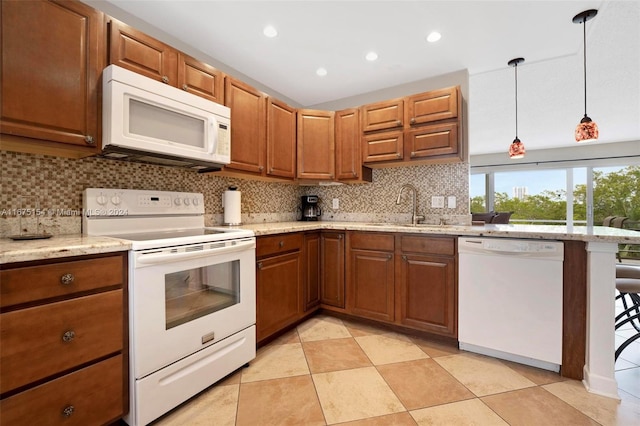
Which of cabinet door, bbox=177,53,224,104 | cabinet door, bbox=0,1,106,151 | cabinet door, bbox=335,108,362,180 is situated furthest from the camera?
cabinet door, bbox=335,108,362,180

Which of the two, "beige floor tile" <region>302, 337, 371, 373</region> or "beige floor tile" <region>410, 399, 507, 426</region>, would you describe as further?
"beige floor tile" <region>302, 337, 371, 373</region>

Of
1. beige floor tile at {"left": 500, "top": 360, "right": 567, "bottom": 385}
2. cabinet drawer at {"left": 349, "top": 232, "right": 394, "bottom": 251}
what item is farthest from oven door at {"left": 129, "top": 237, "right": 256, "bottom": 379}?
beige floor tile at {"left": 500, "top": 360, "right": 567, "bottom": 385}

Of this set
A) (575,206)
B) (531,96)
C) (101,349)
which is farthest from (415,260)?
(575,206)

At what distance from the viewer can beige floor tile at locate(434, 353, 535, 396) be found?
5.53 ft

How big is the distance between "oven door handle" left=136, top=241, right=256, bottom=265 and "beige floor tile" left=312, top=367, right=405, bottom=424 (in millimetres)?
970

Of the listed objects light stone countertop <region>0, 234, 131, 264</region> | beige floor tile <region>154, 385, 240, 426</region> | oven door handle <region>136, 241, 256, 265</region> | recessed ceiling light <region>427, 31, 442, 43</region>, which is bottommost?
beige floor tile <region>154, 385, 240, 426</region>

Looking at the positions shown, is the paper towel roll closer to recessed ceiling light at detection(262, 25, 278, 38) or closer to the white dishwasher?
recessed ceiling light at detection(262, 25, 278, 38)

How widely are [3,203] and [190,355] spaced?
1.23m

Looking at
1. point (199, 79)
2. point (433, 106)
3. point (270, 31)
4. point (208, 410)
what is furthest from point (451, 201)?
point (208, 410)

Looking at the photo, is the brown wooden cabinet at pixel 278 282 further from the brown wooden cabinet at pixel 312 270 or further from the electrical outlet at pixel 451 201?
the electrical outlet at pixel 451 201

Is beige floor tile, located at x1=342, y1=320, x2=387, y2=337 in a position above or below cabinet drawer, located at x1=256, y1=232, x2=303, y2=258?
below

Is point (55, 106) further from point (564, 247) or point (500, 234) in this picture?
point (564, 247)

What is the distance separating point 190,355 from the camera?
1523 mm

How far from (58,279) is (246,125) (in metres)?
1.66
